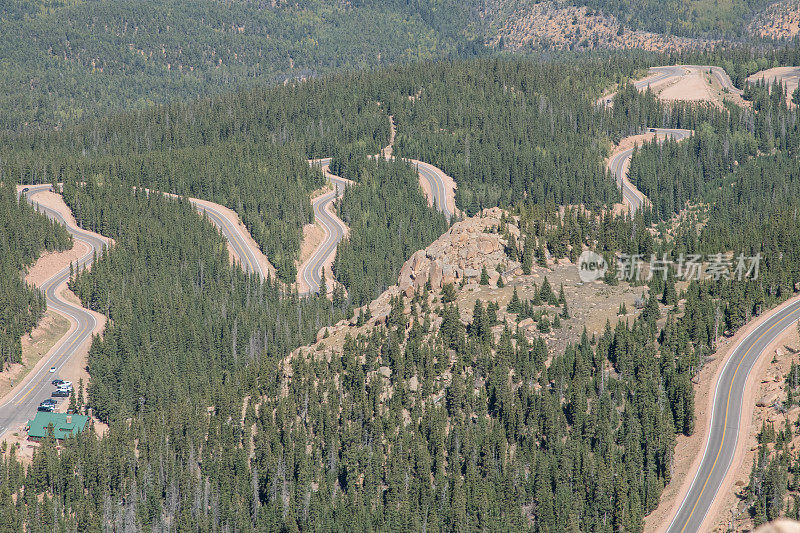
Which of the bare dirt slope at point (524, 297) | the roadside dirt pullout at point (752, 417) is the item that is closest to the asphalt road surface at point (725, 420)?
the roadside dirt pullout at point (752, 417)

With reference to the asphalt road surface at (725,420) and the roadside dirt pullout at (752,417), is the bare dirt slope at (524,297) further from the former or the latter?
the roadside dirt pullout at (752,417)

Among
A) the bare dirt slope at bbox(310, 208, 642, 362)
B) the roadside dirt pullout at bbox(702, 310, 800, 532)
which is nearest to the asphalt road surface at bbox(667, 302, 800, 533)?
the roadside dirt pullout at bbox(702, 310, 800, 532)

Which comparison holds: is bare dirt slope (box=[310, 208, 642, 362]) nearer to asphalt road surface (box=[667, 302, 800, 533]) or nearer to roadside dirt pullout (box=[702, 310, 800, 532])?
asphalt road surface (box=[667, 302, 800, 533])

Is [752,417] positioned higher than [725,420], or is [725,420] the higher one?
[752,417]

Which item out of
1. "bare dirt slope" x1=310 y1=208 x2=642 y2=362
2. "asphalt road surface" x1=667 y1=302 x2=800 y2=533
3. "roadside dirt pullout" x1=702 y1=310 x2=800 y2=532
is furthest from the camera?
"bare dirt slope" x1=310 y1=208 x2=642 y2=362

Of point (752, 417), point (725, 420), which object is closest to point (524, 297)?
point (725, 420)

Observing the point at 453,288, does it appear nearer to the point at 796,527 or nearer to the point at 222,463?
the point at 222,463

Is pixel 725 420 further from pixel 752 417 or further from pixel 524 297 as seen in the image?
pixel 524 297

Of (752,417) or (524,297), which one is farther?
(524,297)

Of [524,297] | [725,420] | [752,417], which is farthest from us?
[524,297]

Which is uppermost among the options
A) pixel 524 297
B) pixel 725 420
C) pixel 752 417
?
pixel 524 297
